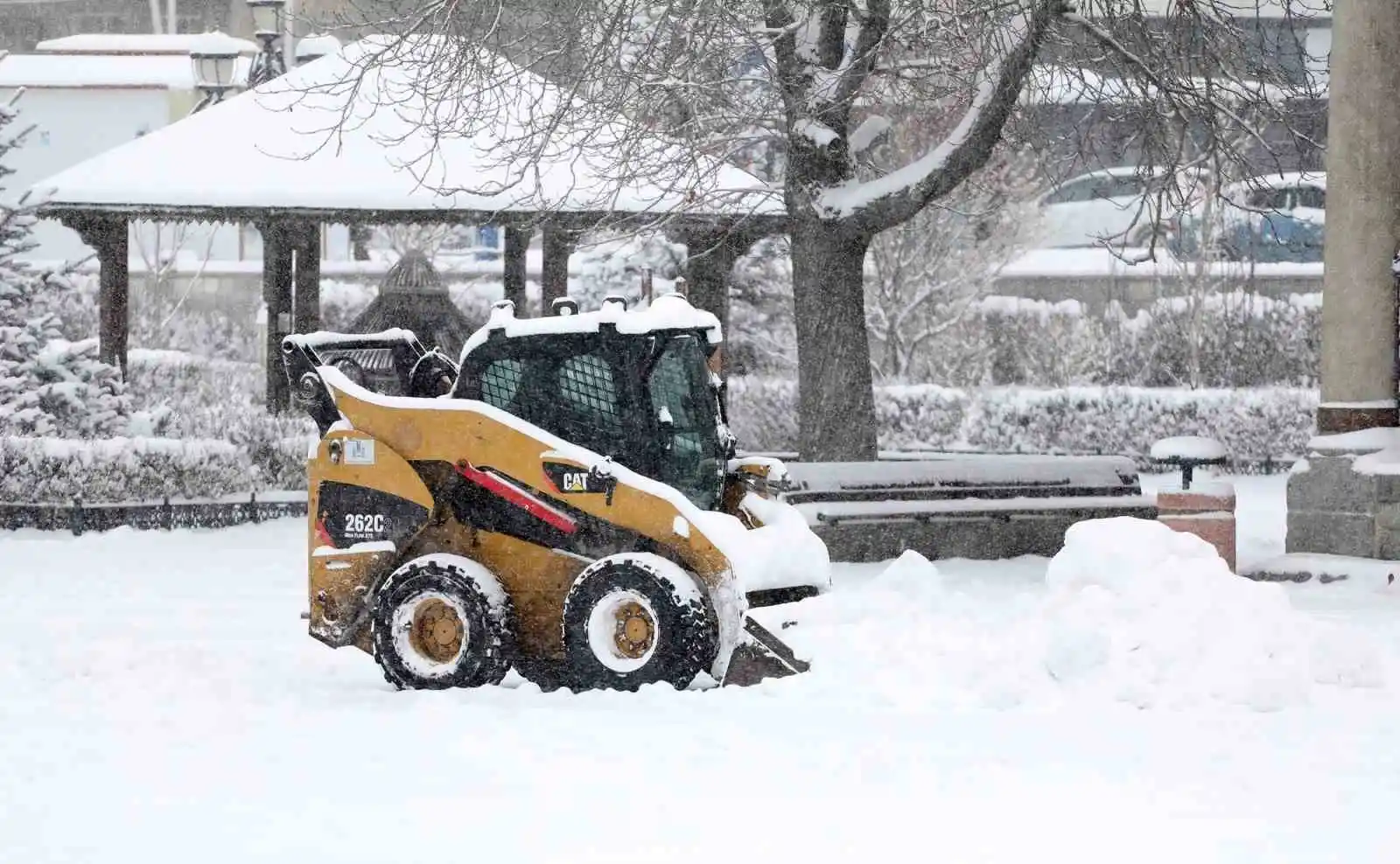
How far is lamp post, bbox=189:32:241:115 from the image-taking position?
26.3 meters

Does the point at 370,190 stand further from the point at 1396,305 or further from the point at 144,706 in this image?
the point at 144,706

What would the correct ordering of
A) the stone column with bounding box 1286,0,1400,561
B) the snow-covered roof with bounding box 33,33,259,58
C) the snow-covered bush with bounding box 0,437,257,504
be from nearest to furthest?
the stone column with bounding box 1286,0,1400,561
the snow-covered bush with bounding box 0,437,257,504
the snow-covered roof with bounding box 33,33,259,58

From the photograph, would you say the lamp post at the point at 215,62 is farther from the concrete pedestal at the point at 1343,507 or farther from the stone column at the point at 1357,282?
the concrete pedestal at the point at 1343,507

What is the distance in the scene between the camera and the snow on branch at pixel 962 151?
597 inches

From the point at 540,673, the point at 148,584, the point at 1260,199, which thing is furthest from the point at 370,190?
the point at 1260,199

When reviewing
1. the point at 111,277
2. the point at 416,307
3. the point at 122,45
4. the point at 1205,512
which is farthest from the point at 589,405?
the point at 122,45

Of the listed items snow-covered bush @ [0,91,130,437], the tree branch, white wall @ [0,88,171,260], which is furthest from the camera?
white wall @ [0,88,171,260]

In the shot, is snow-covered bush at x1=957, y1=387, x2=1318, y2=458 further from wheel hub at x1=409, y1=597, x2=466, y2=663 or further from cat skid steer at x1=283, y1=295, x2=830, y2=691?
wheel hub at x1=409, y1=597, x2=466, y2=663

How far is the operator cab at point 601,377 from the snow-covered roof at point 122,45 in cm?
4077

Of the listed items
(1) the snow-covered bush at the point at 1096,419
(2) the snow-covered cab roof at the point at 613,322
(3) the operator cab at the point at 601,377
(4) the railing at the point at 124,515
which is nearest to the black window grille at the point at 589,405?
(3) the operator cab at the point at 601,377

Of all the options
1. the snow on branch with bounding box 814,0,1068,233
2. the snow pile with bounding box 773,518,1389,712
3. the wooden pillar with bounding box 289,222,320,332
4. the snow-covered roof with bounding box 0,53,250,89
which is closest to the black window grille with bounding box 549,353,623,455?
the snow pile with bounding box 773,518,1389,712

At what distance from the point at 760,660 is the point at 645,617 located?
76cm

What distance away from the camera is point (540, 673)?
33.0ft

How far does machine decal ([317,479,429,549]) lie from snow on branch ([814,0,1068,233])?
677 cm
